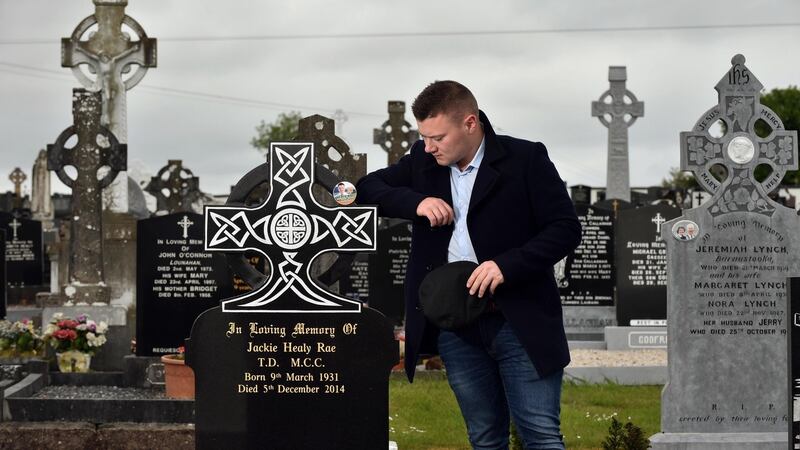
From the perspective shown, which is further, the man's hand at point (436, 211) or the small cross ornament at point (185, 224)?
the small cross ornament at point (185, 224)

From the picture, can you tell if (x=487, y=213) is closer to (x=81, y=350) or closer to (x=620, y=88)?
(x=81, y=350)

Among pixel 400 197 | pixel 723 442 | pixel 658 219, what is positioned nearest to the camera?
pixel 400 197

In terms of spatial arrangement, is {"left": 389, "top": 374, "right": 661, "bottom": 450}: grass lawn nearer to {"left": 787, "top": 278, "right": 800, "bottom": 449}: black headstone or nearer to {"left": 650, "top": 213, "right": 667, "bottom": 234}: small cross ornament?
{"left": 650, "top": 213, "right": 667, "bottom": 234}: small cross ornament

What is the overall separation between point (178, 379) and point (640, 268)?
676 cm

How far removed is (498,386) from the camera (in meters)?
4.96

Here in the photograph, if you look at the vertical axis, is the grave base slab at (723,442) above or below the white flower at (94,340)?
below

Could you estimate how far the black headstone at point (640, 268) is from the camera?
14.1 meters

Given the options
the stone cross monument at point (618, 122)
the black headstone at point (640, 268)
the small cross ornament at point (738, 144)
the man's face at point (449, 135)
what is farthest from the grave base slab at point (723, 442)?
the stone cross monument at point (618, 122)

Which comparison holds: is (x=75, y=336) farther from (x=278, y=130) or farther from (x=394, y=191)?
(x=278, y=130)

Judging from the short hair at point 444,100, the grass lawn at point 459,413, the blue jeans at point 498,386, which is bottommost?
the grass lawn at point 459,413

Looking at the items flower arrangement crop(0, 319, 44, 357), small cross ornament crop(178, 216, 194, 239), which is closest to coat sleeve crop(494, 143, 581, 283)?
small cross ornament crop(178, 216, 194, 239)

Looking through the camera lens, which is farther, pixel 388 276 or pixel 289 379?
pixel 388 276

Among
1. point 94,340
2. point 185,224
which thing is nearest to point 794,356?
point 185,224

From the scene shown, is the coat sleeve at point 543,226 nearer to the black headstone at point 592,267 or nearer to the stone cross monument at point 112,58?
the black headstone at point 592,267
